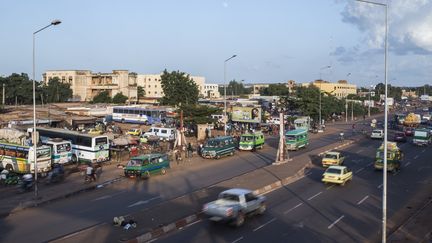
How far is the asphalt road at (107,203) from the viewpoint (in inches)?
695

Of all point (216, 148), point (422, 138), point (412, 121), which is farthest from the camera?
point (412, 121)

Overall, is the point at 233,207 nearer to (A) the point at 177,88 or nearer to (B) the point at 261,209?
(B) the point at 261,209

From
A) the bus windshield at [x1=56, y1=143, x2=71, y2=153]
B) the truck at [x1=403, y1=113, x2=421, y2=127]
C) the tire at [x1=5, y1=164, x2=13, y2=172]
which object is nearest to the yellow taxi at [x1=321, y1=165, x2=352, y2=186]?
the bus windshield at [x1=56, y1=143, x2=71, y2=153]

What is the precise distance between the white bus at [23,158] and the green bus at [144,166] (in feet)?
18.3

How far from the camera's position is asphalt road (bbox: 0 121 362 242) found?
17.7 m

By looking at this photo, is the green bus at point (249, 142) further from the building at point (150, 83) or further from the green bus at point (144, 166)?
the building at point (150, 83)

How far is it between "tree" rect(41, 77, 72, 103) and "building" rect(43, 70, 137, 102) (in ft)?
25.6

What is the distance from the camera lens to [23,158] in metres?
29.7

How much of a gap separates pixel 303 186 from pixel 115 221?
42.4 feet

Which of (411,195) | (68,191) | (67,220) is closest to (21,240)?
(67,220)

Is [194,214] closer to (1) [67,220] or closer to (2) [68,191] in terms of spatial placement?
(1) [67,220]

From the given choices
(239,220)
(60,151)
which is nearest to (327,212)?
(239,220)

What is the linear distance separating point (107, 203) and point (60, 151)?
38.3 feet

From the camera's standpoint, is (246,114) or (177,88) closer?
(246,114)
